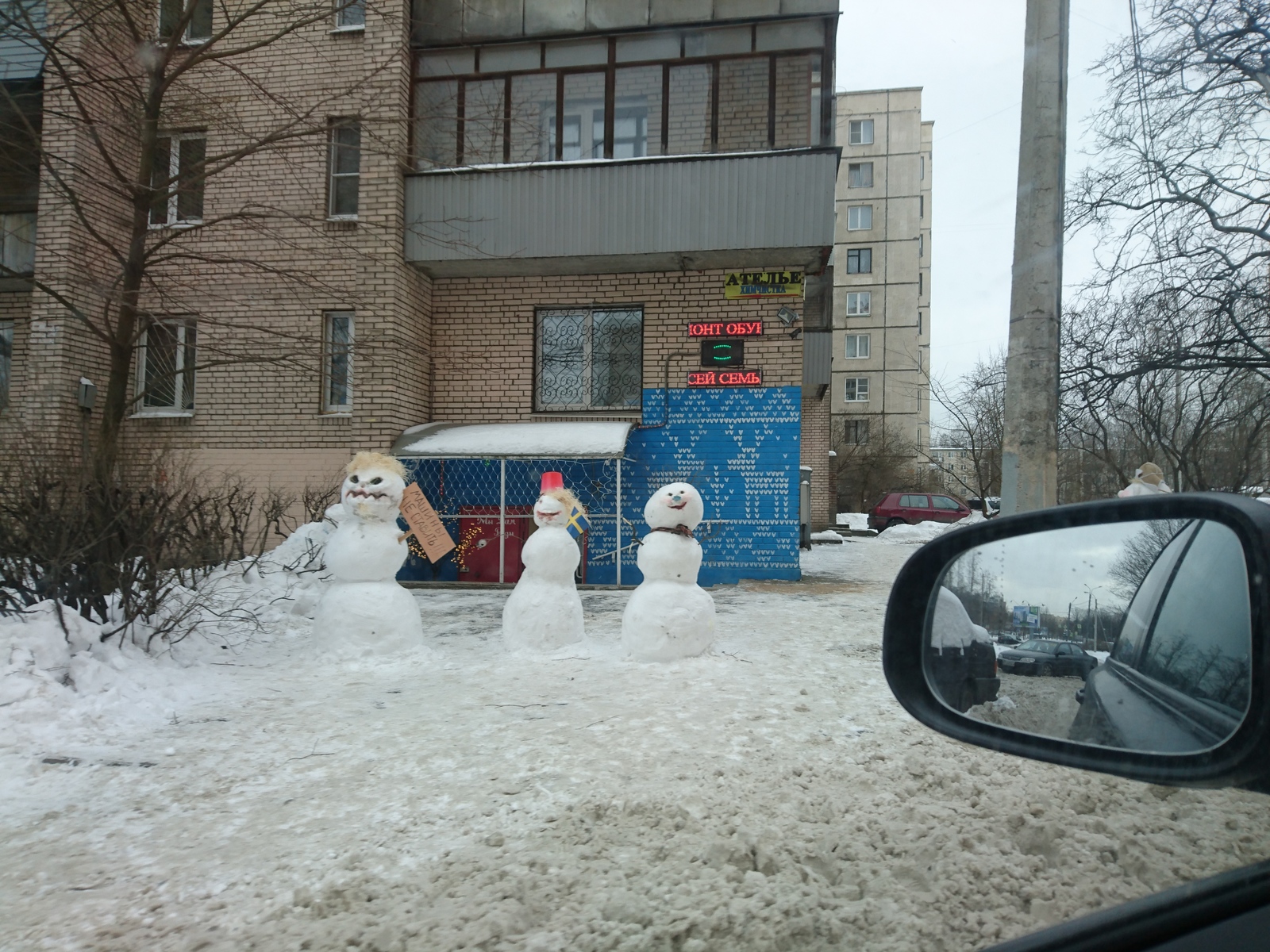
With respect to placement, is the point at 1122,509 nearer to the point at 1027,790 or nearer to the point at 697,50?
the point at 1027,790

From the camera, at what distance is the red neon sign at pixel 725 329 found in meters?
10.6

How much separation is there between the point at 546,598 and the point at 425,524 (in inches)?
52.5

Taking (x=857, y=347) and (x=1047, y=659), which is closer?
(x=1047, y=659)

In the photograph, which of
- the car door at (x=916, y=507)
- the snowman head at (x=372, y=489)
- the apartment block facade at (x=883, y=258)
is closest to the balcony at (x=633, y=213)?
the snowman head at (x=372, y=489)

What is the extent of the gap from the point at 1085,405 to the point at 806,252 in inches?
163

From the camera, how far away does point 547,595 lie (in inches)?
242

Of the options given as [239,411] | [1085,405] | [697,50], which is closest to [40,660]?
[239,411]

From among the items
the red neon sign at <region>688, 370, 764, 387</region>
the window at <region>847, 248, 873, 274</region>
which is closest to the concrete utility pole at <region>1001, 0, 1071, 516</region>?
the red neon sign at <region>688, 370, 764, 387</region>

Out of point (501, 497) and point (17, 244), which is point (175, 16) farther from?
point (17, 244)

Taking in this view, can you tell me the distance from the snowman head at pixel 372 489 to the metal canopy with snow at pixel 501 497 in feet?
12.9

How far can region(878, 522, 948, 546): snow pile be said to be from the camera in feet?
75.2

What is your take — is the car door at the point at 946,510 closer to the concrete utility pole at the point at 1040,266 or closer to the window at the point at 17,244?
the concrete utility pole at the point at 1040,266

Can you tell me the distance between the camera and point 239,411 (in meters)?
11.0

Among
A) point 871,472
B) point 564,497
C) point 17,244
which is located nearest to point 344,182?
point 17,244
